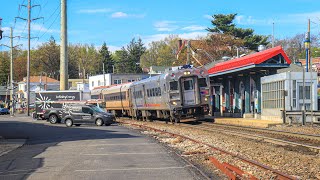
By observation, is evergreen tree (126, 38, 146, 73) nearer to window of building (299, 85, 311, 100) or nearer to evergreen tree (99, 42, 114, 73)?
evergreen tree (99, 42, 114, 73)

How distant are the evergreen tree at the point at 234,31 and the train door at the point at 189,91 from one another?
46.1 meters

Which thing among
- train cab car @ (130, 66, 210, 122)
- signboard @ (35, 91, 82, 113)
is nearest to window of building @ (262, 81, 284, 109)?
train cab car @ (130, 66, 210, 122)

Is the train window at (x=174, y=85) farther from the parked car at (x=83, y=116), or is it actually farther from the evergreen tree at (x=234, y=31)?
the evergreen tree at (x=234, y=31)

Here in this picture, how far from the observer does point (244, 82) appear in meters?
36.4

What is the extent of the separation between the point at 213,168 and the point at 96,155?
4466 millimetres

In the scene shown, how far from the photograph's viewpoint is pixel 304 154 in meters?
13.0

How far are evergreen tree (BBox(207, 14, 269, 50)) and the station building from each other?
33723mm

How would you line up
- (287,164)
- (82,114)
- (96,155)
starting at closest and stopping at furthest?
1. (287,164)
2. (96,155)
3. (82,114)

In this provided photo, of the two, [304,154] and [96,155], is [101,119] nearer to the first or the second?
A: [96,155]

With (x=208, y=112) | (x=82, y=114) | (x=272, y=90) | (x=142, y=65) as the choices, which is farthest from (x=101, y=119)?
(x=142, y=65)

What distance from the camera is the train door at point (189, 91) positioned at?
30.1m

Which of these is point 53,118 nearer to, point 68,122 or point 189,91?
point 68,122

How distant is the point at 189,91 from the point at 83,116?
26.1ft

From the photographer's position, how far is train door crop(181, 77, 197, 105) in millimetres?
30078
